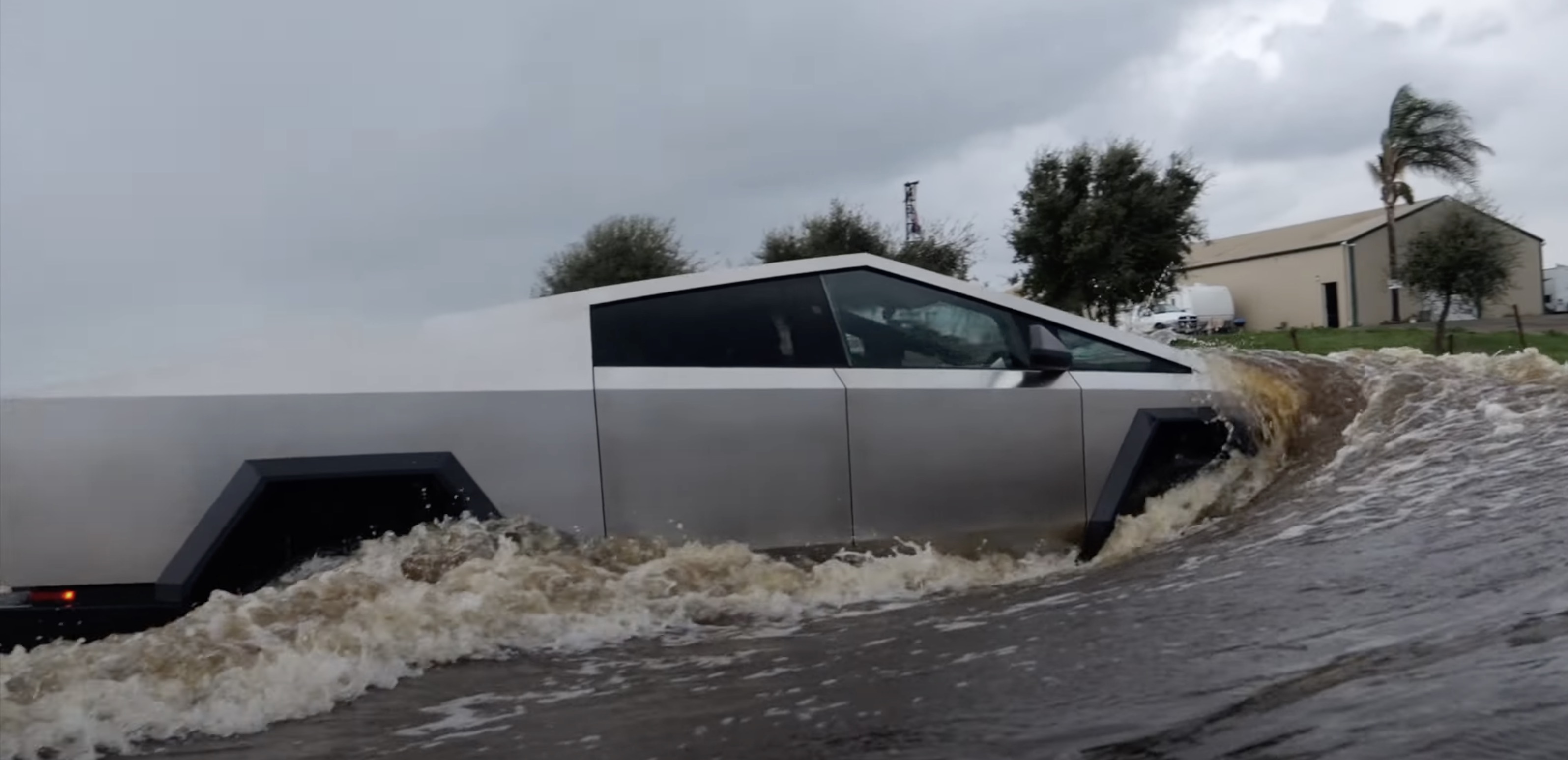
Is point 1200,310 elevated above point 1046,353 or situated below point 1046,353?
above

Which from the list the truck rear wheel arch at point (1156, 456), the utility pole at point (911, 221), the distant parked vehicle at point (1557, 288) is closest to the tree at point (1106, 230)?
the utility pole at point (911, 221)

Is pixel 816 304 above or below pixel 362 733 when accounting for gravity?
above

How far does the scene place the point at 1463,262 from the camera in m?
25.8

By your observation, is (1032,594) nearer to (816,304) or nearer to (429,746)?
(816,304)

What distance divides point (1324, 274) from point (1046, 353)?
39.3 m

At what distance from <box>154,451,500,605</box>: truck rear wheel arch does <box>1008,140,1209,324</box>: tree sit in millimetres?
21291

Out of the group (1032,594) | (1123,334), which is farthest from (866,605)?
(1123,334)

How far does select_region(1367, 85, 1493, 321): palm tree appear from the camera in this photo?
106 feet

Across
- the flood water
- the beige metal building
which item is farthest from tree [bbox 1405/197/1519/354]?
the flood water

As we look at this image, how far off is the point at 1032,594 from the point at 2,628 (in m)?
2.90

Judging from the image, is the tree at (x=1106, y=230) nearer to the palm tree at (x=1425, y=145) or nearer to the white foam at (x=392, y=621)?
the palm tree at (x=1425, y=145)

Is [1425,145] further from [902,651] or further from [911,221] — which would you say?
[902,651]

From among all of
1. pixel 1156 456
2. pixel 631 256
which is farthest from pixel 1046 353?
pixel 631 256

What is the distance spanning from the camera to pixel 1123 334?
4.93m
